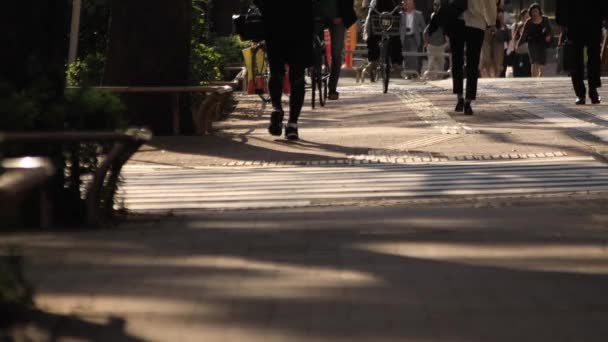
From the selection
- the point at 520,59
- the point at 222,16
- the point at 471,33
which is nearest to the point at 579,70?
the point at 471,33

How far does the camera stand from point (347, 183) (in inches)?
394

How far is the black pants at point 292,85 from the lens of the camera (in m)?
13.8

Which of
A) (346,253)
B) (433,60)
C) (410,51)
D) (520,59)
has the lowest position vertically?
(520,59)

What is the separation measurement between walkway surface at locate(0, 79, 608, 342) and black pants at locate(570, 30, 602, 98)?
5431 millimetres

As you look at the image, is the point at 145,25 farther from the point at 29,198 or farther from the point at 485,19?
the point at 29,198

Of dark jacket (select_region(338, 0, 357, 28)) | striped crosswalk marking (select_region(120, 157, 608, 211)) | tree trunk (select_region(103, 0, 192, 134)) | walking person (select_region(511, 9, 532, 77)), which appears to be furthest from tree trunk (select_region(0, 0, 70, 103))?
walking person (select_region(511, 9, 532, 77))

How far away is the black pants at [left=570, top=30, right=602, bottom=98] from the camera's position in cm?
1759

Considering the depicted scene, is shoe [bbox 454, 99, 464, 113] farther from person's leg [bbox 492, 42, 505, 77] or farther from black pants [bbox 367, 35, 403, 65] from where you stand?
person's leg [bbox 492, 42, 505, 77]

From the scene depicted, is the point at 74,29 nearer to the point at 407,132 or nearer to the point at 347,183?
the point at 407,132

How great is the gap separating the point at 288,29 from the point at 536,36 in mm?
19401

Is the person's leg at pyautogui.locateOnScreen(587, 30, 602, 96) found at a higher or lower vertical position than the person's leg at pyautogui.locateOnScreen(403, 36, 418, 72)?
higher

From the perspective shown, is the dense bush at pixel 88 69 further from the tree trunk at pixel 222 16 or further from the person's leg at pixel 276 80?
the tree trunk at pixel 222 16

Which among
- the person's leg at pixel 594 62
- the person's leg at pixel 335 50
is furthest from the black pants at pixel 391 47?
the person's leg at pixel 594 62

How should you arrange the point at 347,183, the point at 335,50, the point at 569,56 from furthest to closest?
A: the point at 335,50, the point at 569,56, the point at 347,183
